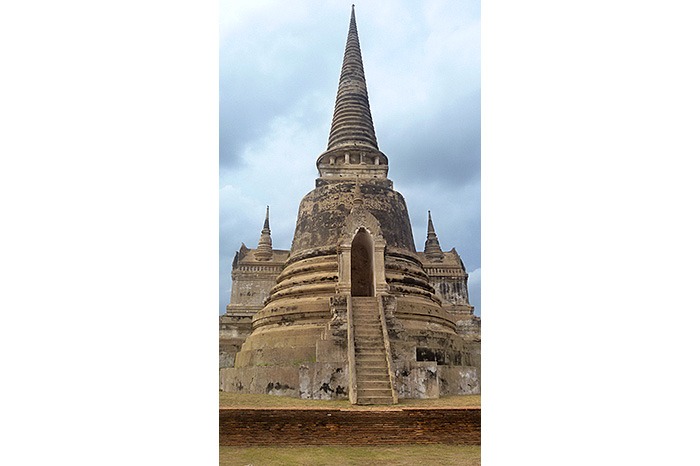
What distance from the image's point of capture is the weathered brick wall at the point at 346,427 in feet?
21.3

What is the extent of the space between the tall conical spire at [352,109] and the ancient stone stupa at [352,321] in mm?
887

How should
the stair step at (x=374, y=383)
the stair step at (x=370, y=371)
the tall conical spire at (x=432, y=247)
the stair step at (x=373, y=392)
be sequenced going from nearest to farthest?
1. the stair step at (x=373, y=392)
2. the stair step at (x=374, y=383)
3. the stair step at (x=370, y=371)
4. the tall conical spire at (x=432, y=247)

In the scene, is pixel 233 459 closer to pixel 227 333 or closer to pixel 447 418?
pixel 447 418

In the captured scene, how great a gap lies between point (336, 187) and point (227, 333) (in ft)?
27.7

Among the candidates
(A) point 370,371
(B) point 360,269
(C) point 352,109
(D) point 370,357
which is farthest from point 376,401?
(C) point 352,109

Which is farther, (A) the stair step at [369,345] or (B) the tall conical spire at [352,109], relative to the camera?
(B) the tall conical spire at [352,109]

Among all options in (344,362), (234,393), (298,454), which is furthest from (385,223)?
(298,454)

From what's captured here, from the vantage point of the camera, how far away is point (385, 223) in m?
15.0

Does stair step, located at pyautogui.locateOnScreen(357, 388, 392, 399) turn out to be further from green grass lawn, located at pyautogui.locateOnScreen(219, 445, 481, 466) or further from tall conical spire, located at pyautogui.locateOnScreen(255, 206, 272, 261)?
tall conical spire, located at pyautogui.locateOnScreen(255, 206, 272, 261)

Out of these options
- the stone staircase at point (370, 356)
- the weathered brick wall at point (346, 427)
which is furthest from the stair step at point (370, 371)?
the weathered brick wall at point (346, 427)

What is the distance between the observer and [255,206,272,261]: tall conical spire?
2853 cm

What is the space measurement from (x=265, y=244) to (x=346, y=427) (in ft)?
81.4

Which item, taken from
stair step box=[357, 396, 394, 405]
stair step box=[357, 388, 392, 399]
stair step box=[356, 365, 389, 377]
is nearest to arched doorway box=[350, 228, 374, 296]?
stair step box=[356, 365, 389, 377]

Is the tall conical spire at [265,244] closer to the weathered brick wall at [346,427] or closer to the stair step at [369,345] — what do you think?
the stair step at [369,345]
